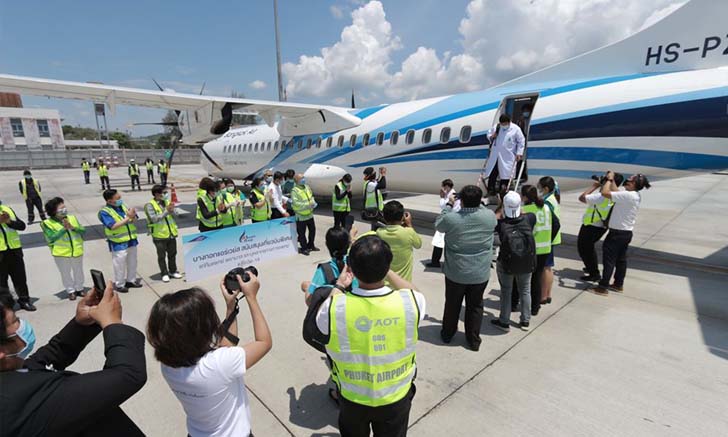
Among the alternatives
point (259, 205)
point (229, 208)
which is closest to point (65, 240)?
point (229, 208)

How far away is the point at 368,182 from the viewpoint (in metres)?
7.87

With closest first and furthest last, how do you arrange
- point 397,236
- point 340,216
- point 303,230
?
point 397,236 → point 303,230 → point 340,216

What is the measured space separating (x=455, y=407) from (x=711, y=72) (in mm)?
6837

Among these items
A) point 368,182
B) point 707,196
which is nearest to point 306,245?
point 368,182

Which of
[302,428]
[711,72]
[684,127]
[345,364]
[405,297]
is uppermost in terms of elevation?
[711,72]

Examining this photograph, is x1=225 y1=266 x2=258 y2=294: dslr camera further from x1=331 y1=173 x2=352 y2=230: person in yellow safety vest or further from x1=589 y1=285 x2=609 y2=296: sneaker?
x1=331 y1=173 x2=352 y2=230: person in yellow safety vest

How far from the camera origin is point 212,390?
157 centimetres

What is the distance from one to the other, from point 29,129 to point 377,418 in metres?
84.3

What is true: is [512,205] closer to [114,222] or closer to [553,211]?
[553,211]

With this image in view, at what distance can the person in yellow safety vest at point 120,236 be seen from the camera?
17.4 ft

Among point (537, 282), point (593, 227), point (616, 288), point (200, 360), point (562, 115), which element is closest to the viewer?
point (200, 360)

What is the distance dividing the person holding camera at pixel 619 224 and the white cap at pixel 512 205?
219 centimetres

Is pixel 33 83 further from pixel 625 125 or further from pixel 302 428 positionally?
pixel 625 125

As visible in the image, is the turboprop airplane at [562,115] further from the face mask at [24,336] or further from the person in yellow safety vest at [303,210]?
the face mask at [24,336]
